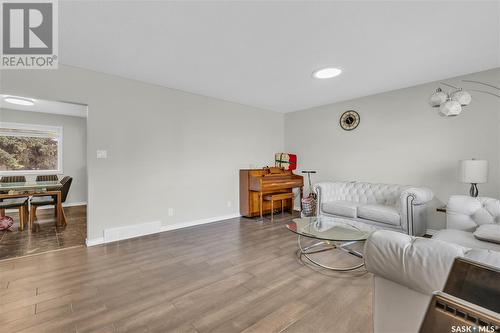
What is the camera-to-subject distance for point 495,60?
279cm

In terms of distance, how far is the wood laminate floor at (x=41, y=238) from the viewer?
288 cm

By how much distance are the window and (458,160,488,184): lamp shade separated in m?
8.60

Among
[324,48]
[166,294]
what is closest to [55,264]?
[166,294]

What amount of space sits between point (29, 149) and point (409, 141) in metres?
8.63

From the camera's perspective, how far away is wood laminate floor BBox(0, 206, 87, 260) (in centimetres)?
288

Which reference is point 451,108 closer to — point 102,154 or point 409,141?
point 409,141

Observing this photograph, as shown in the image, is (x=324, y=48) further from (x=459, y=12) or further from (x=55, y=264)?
(x=55, y=264)

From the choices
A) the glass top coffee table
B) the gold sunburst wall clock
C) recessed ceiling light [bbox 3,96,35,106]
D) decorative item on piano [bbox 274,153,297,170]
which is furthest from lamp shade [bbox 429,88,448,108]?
recessed ceiling light [bbox 3,96,35,106]

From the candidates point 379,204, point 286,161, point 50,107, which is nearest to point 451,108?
point 379,204

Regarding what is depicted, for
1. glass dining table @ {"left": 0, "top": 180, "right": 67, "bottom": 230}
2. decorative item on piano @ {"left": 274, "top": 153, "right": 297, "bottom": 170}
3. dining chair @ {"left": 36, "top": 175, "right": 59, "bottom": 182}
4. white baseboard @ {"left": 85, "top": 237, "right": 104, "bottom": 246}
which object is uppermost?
decorative item on piano @ {"left": 274, "top": 153, "right": 297, "bottom": 170}

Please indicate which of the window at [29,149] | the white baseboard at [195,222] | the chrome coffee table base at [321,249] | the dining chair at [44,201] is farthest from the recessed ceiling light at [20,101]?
the chrome coffee table base at [321,249]

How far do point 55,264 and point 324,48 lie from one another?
400cm

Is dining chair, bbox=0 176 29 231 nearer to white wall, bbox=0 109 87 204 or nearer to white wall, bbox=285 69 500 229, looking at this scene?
white wall, bbox=0 109 87 204

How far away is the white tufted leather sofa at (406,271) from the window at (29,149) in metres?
7.59
